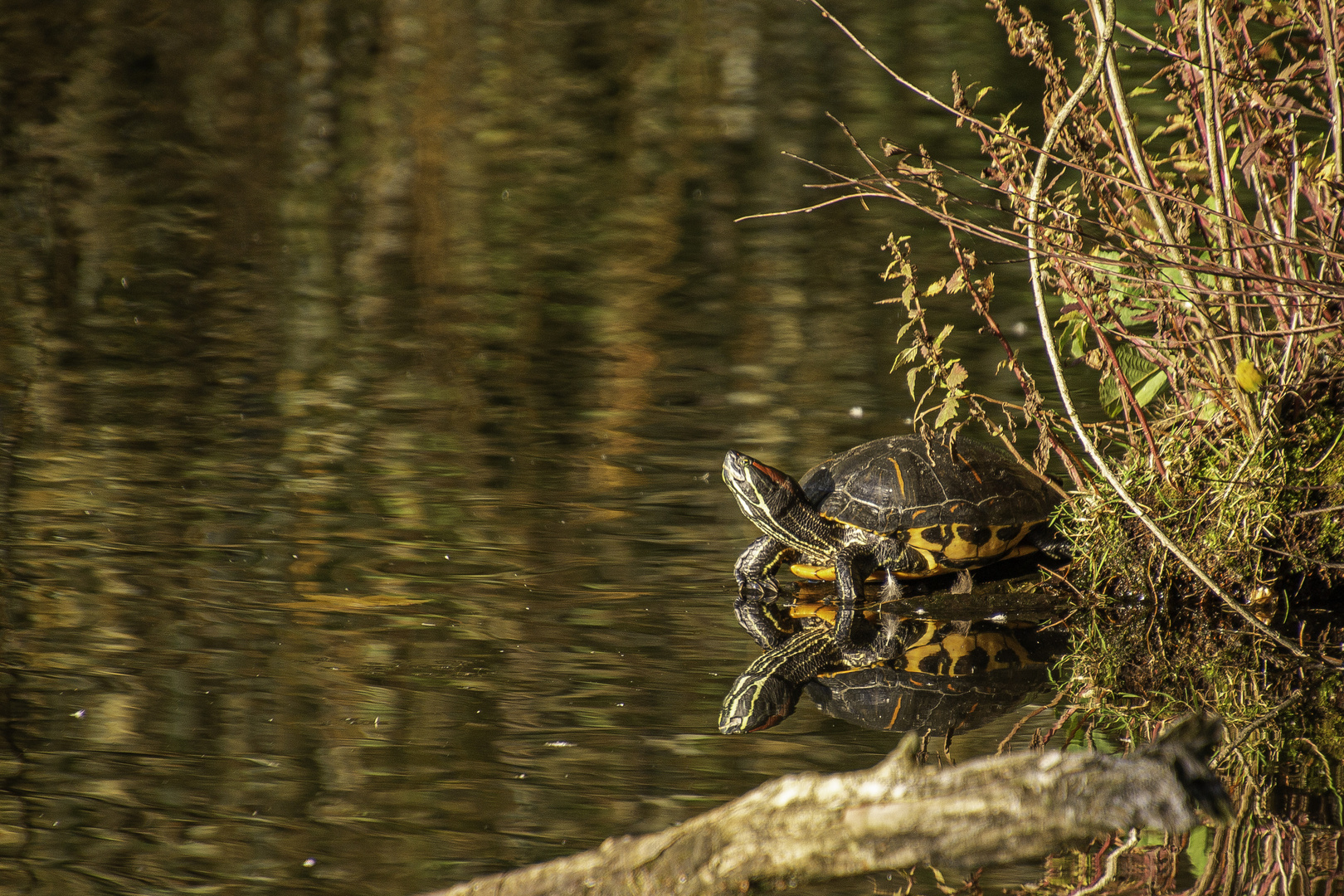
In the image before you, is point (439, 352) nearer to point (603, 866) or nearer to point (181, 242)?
point (181, 242)

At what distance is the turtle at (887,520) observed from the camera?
5117mm

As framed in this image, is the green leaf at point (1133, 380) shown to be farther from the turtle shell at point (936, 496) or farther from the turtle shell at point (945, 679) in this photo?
the turtle shell at point (945, 679)

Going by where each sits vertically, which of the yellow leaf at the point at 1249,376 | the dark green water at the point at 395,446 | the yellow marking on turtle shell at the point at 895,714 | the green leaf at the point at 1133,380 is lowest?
the yellow marking on turtle shell at the point at 895,714

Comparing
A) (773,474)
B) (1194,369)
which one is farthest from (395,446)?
(1194,369)

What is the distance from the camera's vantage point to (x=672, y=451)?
6.44m

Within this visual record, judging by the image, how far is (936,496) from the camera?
16.9 ft

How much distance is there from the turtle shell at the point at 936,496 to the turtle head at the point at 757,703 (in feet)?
3.50

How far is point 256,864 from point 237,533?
7.71 ft

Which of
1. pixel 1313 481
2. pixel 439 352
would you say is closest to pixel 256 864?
pixel 1313 481

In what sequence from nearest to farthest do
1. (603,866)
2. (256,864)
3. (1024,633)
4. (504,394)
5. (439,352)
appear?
(603,866) → (256,864) → (1024,633) → (504,394) → (439,352)

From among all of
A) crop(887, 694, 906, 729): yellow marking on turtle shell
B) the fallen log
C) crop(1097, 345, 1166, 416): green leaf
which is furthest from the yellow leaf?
the fallen log

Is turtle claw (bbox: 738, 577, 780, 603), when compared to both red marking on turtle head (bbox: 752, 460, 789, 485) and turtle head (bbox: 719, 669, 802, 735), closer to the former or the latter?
red marking on turtle head (bbox: 752, 460, 789, 485)

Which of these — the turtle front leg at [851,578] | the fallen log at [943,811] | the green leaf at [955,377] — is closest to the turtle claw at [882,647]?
the turtle front leg at [851,578]

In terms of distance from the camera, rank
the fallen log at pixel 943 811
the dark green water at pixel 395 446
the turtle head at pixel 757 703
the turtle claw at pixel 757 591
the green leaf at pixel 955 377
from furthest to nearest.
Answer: the turtle claw at pixel 757 591
the green leaf at pixel 955 377
the turtle head at pixel 757 703
the dark green water at pixel 395 446
the fallen log at pixel 943 811
